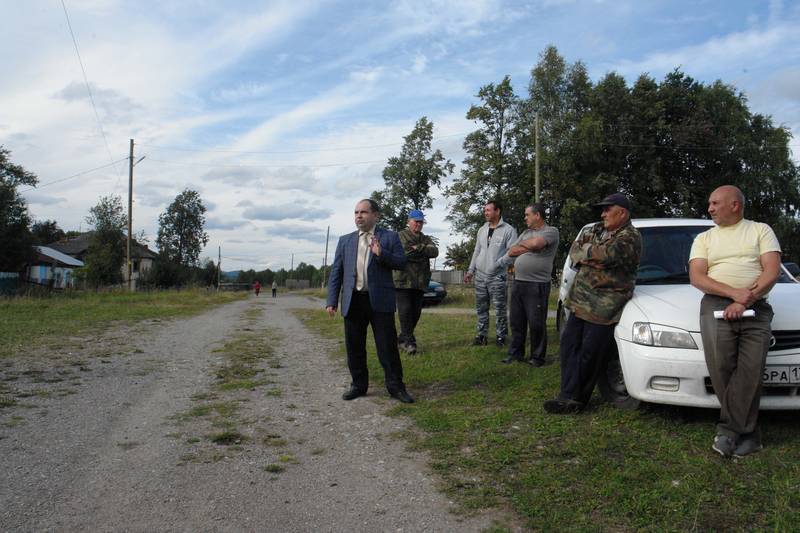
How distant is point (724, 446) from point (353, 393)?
3.17m

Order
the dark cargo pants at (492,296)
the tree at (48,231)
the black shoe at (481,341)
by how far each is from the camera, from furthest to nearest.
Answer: the tree at (48,231), the black shoe at (481,341), the dark cargo pants at (492,296)

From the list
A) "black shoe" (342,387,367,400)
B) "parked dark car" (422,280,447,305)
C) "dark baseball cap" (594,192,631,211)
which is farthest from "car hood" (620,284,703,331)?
"parked dark car" (422,280,447,305)

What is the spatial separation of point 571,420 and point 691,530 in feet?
5.67

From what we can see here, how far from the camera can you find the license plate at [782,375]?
12.4ft

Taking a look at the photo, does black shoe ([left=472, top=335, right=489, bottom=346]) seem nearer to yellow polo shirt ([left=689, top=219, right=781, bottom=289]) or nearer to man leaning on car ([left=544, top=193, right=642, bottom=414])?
man leaning on car ([left=544, top=193, right=642, bottom=414])

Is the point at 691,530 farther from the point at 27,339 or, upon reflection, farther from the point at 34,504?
the point at 27,339

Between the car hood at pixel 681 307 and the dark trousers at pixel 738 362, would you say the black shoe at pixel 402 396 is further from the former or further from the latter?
the dark trousers at pixel 738 362

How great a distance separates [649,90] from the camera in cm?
3800

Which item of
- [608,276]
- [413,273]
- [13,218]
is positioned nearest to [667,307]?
[608,276]

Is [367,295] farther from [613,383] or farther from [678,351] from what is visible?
[678,351]

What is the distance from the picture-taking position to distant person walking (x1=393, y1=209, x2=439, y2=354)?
7531 millimetres

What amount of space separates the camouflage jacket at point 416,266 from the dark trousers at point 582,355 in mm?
2956

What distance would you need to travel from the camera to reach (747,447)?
11.7 ft

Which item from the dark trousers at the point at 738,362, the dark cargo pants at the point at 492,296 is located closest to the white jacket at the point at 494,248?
the dark cargo pants at the point at 492,296
